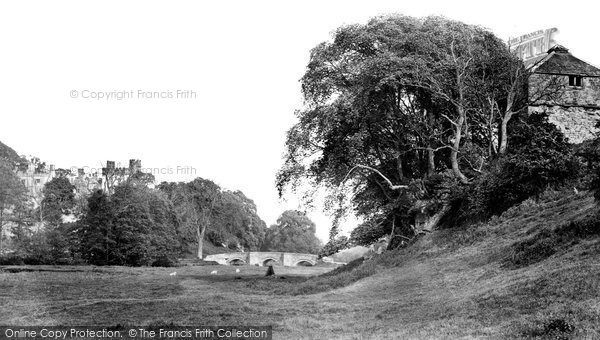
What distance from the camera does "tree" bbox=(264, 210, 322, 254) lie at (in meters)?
135

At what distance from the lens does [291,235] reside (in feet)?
448

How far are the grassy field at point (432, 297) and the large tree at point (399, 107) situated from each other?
7.05 meters

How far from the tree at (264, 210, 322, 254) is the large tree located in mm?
91402

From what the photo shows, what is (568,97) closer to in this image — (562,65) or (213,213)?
(562,65)

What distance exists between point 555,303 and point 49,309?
17.3 meters

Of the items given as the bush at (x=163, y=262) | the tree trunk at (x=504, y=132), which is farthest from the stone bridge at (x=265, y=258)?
the tree trunk at (x=504, y=132)

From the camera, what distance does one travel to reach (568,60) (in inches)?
1563

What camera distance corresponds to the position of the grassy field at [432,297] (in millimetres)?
15852

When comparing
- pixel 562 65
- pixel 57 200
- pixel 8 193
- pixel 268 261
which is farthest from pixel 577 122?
pixel 57 200

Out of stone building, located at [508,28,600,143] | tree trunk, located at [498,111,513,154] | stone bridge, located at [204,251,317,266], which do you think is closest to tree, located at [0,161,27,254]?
stone bridge, located at [204,251,317,266]

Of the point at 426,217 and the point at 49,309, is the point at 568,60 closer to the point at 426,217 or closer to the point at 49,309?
the point at 426,217

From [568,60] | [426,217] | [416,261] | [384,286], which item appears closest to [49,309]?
[384,286]

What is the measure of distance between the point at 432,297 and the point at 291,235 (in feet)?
378

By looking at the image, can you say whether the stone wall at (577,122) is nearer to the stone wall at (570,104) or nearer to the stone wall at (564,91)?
the stone wall at (570,104)
